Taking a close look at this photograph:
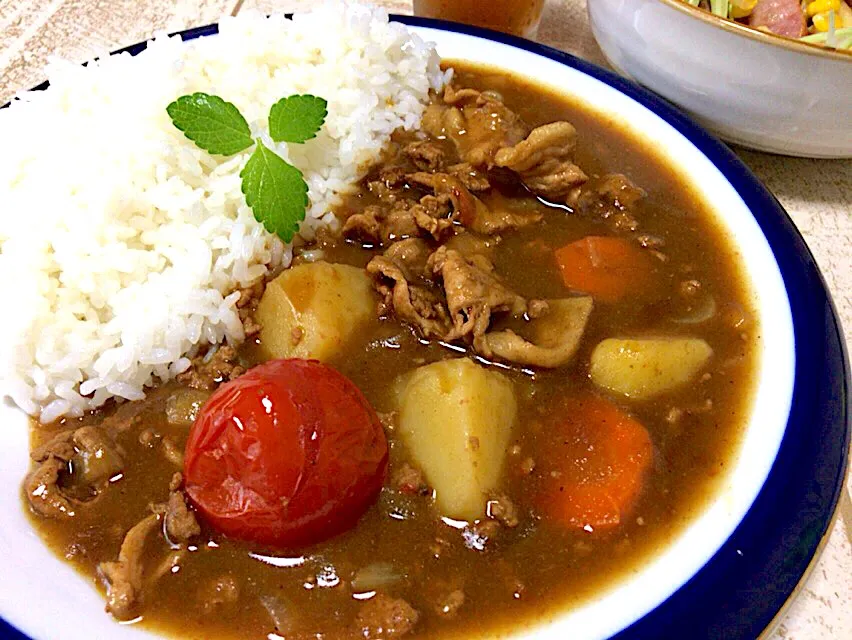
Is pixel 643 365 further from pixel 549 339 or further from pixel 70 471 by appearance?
pixel 70 471

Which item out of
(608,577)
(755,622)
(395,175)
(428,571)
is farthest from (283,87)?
(755,622)

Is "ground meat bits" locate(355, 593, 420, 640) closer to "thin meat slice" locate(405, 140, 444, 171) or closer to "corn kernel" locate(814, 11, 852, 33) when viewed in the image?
"thin meat slice" locate(405, 140, 444, 171)

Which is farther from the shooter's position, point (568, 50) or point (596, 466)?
point (568, 50)

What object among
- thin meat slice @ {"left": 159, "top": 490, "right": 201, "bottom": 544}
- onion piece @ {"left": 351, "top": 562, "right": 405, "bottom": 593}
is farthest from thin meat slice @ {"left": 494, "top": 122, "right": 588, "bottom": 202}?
thin meat slice @ {"left": 159, "top": 490, "right": 201, "bottom": 544}

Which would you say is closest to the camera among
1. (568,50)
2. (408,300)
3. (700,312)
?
(408,300)

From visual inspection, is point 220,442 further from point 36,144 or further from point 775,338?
point 775,338

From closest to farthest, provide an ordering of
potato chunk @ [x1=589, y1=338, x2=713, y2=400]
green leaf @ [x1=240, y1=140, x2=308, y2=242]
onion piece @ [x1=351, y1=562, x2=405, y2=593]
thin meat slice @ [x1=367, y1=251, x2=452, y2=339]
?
onion piece @ [x1=351, y1=562, x2=405, y2=593], potato chunk @ [x1=589, y1=338, x2=713, y2=400], thin meat slice @ [x1=367, y1=251, x2=452, y2=339], green leaf @ [x1=240, y1=140, x2=308, y2=242]

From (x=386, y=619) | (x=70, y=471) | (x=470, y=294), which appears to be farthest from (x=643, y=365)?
(x=70, y=471)

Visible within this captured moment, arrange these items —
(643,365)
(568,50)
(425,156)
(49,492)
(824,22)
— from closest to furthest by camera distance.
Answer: (49,492), (643,365), (425,156), (824,22), (568,50)
